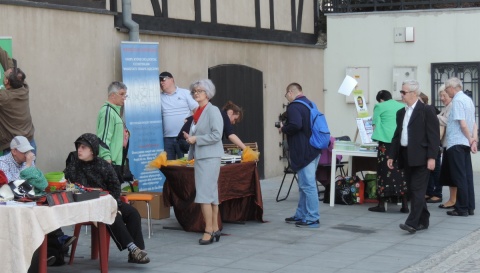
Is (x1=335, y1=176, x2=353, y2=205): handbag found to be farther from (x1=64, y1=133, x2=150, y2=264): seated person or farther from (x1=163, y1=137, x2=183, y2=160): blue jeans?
(x1=64, y1=133, x2=150, y2=264): seated person

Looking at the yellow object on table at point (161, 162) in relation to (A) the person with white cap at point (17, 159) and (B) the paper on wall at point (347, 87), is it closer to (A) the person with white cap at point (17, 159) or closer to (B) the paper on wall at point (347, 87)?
(A) the person with white cap at point (17, 159)

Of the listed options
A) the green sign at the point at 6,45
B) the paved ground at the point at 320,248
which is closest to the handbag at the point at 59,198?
the paved ground at the point at 320,248

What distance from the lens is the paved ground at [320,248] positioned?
9383 mm

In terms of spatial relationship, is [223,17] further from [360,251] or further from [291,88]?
[360,251]

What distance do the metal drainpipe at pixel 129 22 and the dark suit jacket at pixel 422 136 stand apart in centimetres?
432

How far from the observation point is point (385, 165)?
13.0 meters

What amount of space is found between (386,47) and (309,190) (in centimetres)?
809

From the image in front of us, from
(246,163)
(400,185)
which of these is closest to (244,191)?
(246,163)

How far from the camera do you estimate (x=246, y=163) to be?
11.6 metres

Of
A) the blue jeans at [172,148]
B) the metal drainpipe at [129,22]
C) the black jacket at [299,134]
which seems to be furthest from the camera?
the metal drainpipe at [129,22]

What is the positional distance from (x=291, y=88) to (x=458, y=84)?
2.44 m

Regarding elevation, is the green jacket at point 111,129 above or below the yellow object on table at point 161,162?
above

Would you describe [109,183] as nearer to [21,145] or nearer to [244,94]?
[21,145]

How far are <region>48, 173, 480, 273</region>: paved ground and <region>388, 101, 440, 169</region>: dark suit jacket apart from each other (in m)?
0.92
